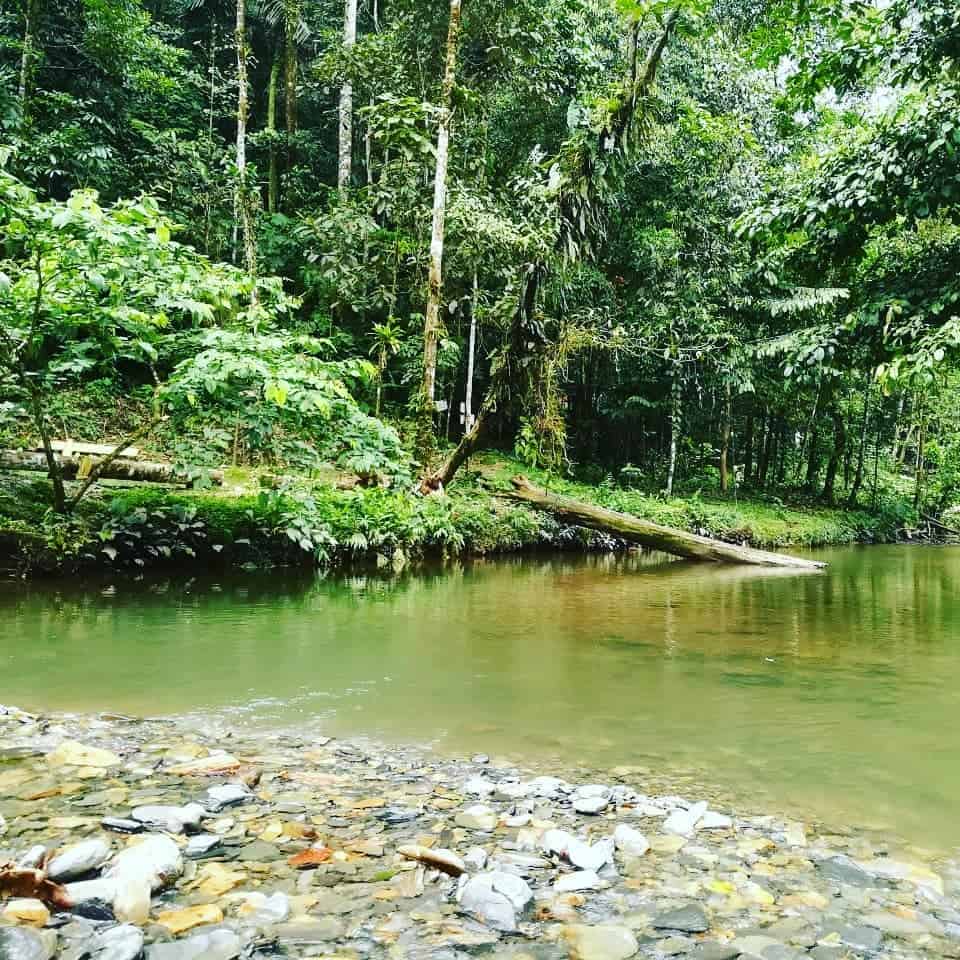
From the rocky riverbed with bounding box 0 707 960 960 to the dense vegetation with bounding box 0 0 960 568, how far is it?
450cm

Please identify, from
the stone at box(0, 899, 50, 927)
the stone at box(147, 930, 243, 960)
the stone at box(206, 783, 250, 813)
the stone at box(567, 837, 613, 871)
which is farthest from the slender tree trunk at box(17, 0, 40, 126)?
the stone at box(567, 837, 613, 871)

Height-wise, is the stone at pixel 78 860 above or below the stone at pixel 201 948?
above

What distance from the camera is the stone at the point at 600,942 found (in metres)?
1.64

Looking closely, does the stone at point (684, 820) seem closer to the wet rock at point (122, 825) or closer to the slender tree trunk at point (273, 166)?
the wet rock at point (122, 825)

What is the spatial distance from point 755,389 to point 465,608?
15795 mm

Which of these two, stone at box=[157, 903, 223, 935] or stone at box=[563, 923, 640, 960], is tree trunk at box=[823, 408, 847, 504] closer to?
stone at box=[563, 923, 640, 960]

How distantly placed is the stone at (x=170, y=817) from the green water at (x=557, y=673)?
50.5 inches

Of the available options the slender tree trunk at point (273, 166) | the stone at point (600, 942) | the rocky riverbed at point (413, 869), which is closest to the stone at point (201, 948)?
the rocky riverbed at point (413, 869)

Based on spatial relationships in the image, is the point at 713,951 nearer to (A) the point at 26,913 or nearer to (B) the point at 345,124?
(A) the point at 26,913

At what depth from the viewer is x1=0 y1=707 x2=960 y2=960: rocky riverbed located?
5.45 feet

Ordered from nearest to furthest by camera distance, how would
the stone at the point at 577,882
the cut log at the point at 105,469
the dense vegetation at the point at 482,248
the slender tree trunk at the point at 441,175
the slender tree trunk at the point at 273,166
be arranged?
the stone at the point at 577,882
the dense vegetation at the point at 482,248
the cut log at the point at 105,469
the slender tree trunk at the point at 441,175
the slender tree trunk at the point at 273,166

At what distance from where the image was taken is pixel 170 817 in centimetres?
221

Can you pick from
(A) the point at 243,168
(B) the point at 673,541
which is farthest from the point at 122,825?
(A) the point at 243,168

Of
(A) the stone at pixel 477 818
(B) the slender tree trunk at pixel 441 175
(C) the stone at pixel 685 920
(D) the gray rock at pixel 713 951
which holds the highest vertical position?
(B) the slender tree trunk at pixel 441 175
